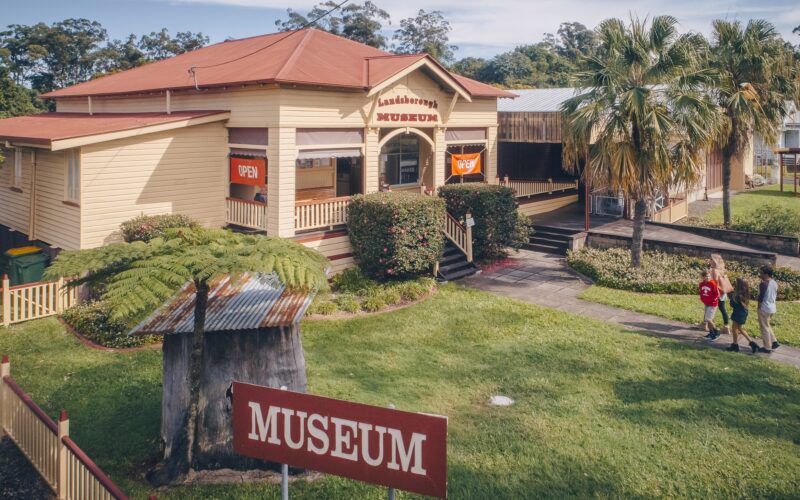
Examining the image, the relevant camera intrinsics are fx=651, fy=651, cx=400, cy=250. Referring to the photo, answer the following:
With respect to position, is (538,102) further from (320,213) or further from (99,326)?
(99,326)

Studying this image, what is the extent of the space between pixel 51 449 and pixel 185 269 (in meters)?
2.93

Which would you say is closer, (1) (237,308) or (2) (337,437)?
(2) (337,437)

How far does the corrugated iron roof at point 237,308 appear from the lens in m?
8.34

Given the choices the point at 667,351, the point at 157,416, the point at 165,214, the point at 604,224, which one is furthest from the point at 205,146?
the point at 604,224

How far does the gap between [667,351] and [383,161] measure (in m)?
13.0

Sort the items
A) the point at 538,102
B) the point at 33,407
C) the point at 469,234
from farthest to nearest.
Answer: the point at 538,102 → the point at 469,234 → the point at 33,407

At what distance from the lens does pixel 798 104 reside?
24375 millimetres

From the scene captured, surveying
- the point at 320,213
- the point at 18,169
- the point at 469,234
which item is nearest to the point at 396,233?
the point at 320,213

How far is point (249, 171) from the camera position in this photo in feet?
58.3

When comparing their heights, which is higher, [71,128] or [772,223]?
[71,128]

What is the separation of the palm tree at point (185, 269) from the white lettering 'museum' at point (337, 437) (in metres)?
1.80

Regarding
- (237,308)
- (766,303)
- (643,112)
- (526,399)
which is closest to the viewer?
(237,308)

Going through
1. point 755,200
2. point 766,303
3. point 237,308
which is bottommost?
point 766,303

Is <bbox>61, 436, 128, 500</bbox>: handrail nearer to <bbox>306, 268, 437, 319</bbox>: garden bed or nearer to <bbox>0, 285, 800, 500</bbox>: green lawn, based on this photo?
<bbox>0, 285, 800, 500</bbox>: green lawn
